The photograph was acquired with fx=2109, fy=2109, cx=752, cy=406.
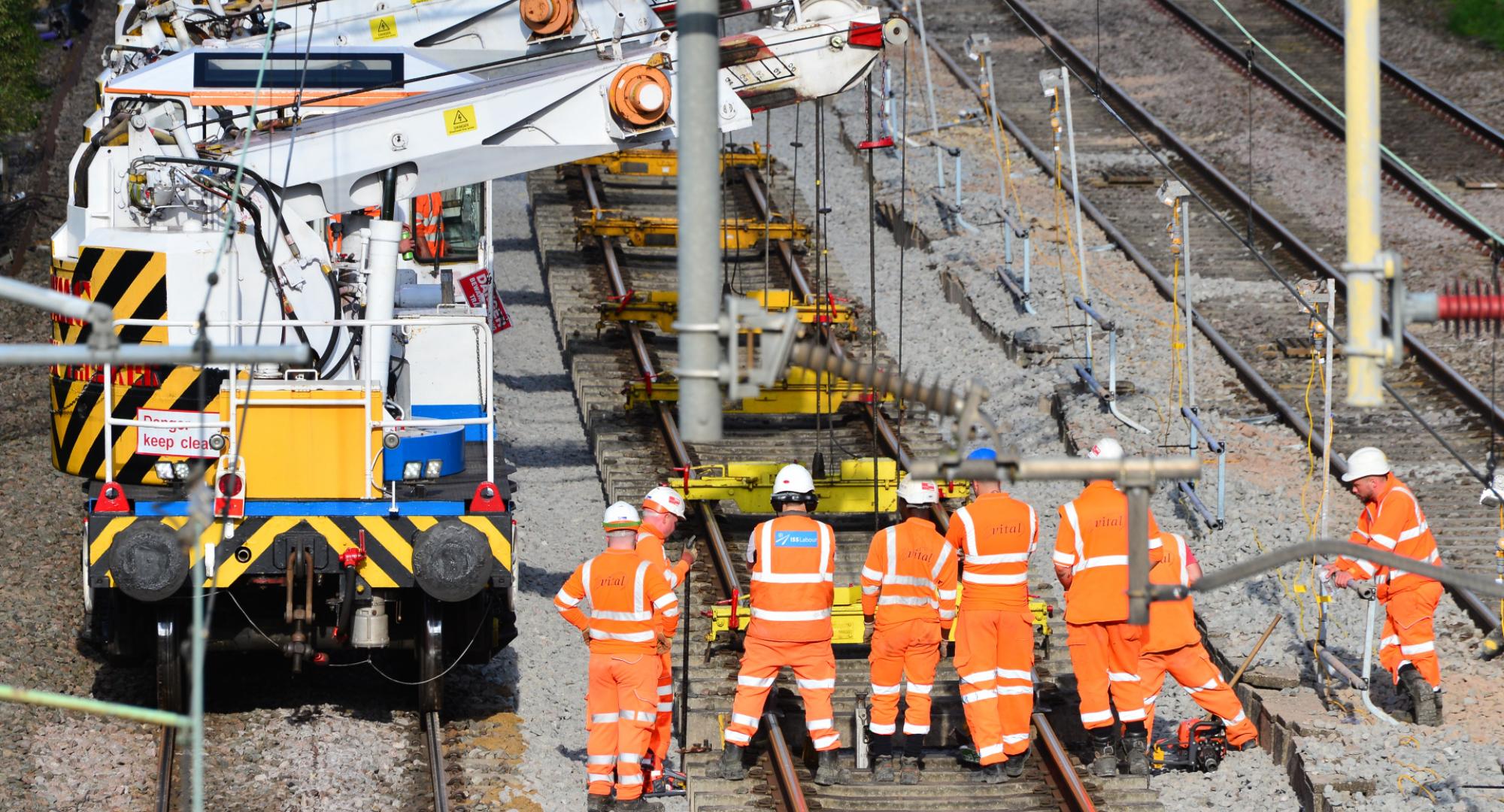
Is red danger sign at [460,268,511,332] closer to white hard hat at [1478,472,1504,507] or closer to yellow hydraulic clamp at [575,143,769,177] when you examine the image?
white hard hat at [1478,472,1504,507]

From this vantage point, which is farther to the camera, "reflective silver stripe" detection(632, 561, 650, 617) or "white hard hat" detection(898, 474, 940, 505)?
"white hard hat" detection(898, 474, 940, 505)

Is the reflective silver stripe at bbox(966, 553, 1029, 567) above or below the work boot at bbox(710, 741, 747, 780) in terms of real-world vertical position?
above

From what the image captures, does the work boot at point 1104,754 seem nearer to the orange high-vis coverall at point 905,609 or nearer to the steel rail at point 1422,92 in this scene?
the orange high-vis coverall at point 905,609

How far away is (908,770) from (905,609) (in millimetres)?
839

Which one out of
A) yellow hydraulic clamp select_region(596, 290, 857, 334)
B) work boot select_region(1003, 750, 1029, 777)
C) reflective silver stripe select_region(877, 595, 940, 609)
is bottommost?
work boot select_region(1003, 750, 1029, 777)

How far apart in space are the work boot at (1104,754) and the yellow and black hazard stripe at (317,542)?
3102 millimetres

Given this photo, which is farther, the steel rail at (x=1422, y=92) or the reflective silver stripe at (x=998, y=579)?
the steel rail at (x=1422, y=92)

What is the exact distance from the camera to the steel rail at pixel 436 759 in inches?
398

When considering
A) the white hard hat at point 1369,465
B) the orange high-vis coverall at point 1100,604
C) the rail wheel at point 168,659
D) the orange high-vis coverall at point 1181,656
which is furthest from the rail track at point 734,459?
the rail wheel at point 168,659

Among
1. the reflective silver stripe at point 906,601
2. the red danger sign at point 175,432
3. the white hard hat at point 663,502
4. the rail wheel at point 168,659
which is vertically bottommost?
the rail wheel at point 168,659

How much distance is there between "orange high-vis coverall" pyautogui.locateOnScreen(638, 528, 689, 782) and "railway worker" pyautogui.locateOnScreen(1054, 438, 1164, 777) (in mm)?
1933

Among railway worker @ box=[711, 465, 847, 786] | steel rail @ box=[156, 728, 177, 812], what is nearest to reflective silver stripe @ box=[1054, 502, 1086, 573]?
railway worker @ box=[711, 465, 847, 786]

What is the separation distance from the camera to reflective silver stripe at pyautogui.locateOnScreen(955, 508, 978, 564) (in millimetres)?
10492

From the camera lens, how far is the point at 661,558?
→ 33.7 ft
